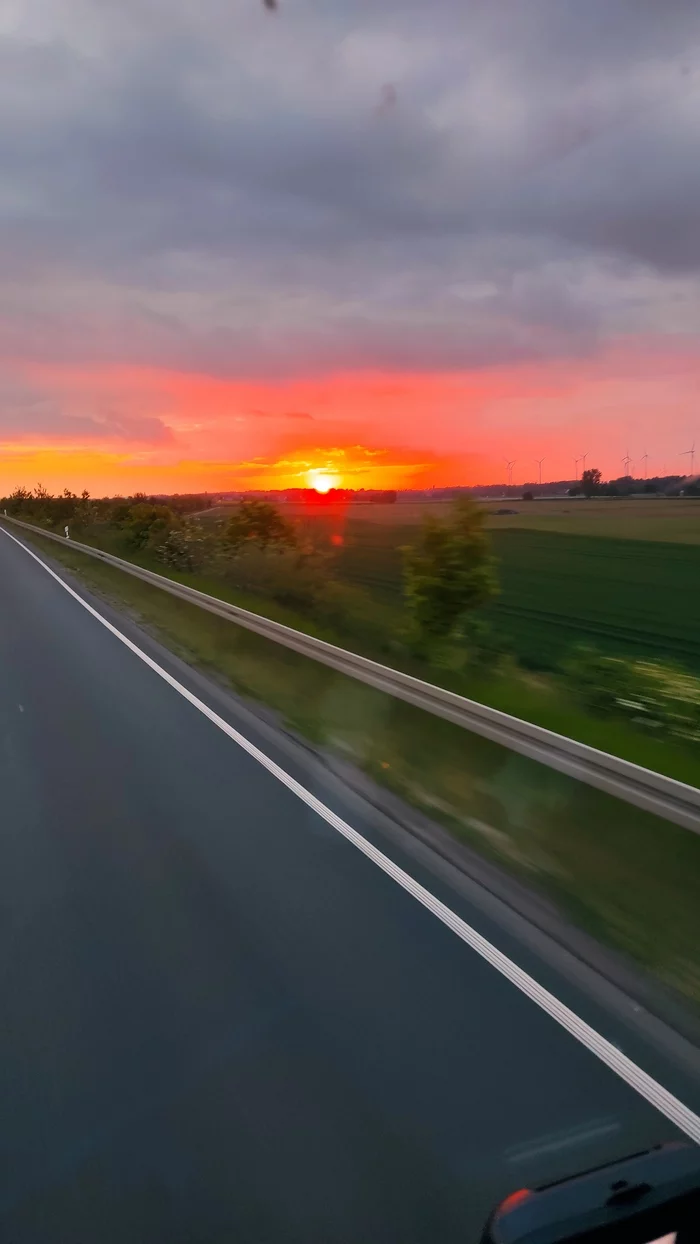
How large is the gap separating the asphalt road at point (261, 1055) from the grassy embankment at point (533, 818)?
2.66 feet

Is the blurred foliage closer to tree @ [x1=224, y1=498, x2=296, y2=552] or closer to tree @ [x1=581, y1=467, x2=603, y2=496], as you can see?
tree @ [x1=224, y1=498, x2=296, y2=552]

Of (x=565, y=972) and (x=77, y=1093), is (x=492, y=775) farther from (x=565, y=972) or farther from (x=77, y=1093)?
(x=77, y=1093)

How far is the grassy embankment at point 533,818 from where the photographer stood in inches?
248

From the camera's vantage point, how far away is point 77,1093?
4395 mm

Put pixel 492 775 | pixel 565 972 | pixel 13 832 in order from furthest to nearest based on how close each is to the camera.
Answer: pixel 492 775, pixel 13 832, pixel 565 972

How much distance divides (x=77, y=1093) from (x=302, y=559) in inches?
1003

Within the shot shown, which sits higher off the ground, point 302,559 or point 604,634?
point 302,559

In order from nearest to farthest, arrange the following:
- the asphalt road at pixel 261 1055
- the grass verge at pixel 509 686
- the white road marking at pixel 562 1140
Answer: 1. the asphalt road at pixel 261 1055
2. the white road marking at pixel 562 1140
3. the grass verge at pixel 509 686

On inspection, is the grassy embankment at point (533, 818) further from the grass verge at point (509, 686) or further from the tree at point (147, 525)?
the tree at point (147, 525)

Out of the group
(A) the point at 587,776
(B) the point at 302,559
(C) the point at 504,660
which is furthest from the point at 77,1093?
(B) the point at 302,559

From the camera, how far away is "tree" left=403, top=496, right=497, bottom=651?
1800 centimetres

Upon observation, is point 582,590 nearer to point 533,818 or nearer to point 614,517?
point 533,818

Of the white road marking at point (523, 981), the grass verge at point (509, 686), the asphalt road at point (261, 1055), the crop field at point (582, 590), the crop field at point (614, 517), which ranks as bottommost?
the crop field at point (582, 590)

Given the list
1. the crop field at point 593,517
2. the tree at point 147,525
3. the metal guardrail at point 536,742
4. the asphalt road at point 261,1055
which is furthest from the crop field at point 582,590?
the asphalt road at point 261,1055
